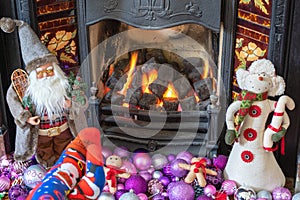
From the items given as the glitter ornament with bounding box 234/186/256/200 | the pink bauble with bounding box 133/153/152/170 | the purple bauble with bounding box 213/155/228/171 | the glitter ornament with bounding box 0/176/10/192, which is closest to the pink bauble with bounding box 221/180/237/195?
the glitter ornament with bounding box 234/186/256/200

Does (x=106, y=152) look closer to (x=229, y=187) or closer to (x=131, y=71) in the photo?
(x=131, y=71)

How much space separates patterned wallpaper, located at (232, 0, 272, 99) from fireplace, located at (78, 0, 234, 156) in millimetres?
108

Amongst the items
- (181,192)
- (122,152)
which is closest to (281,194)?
(181,192)

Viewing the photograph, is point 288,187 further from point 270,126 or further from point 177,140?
point 177,140

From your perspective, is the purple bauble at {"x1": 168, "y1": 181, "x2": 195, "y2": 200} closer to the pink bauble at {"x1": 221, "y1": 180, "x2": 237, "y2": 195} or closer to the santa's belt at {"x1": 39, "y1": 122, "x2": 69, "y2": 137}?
the pink bauble at {"x1": 221, "y1": 180, "x2": 237, "y2": 195}

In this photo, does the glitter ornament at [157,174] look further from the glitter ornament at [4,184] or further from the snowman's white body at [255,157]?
the glitter ornament at [4,184]

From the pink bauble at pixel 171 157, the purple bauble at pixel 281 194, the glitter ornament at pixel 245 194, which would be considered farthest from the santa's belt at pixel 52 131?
the purple bauble at pixel 281 194

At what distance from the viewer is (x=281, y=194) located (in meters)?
1.99

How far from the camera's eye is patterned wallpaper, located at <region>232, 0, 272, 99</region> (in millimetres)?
1973

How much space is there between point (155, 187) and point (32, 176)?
52 centimetres

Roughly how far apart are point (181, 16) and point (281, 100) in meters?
0.55

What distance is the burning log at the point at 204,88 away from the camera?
2.33 m

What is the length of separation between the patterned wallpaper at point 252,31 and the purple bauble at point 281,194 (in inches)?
21.1

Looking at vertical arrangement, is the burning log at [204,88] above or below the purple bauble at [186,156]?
above
